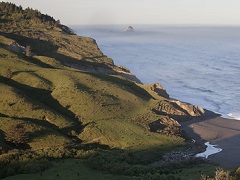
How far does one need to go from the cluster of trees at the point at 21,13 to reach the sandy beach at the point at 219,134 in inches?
3689

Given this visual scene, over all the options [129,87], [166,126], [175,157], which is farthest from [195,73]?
[175,157]

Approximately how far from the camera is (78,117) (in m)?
61.4

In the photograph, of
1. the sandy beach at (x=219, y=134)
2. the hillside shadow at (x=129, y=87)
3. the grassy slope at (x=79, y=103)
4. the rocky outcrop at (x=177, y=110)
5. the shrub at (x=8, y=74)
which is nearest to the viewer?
the sandy beach at (x=219, y=134)

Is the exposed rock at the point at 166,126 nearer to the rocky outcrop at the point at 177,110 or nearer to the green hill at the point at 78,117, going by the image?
the green hill at the point at 78,117

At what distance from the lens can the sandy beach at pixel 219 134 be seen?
52594 millimetres

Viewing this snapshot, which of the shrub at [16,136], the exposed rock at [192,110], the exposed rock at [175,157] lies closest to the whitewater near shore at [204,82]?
the exposed rock at [192,110]

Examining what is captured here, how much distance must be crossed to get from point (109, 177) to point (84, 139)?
59.2 ft

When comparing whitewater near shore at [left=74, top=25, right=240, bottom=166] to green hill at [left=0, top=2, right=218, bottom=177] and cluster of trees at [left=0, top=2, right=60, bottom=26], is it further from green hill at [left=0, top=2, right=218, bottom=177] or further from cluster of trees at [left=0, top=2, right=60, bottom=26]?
cluster of trees at [left=0, top=2, right=60, bottom=26]

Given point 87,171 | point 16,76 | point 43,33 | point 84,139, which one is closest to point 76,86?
point 16,76

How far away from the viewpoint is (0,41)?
93438mm

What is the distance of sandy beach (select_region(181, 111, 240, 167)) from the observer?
52594 mm

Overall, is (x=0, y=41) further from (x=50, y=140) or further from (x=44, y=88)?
(x=50, y=140)

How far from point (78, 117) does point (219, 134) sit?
80.4 ft

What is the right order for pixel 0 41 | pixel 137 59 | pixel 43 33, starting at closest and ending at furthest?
1. pixel 0 41
2. pixel 43 33
3. pixel 137 59
